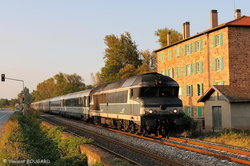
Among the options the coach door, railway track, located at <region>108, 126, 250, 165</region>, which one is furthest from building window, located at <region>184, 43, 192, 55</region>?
railway track, located at <region>108, 126, 250, 165</region>

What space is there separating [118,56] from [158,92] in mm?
55407

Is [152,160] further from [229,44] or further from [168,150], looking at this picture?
[229,44]

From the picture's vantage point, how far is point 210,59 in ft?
119

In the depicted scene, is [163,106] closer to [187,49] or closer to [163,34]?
[187,49]

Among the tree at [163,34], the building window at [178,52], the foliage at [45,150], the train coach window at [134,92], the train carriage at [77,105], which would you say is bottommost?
the foliage at [45,150]

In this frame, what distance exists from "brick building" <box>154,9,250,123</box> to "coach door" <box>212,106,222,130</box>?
6.85m

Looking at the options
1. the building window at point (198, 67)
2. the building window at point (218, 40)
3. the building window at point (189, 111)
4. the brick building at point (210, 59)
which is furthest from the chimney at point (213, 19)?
the building window at point (189, 111)

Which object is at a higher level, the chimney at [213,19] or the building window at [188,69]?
the chimney at [213,19]

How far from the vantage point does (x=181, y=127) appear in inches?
688

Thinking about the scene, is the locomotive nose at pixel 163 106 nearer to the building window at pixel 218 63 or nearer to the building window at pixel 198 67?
the building window at pixel 218 63

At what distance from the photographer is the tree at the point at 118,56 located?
72000 mm

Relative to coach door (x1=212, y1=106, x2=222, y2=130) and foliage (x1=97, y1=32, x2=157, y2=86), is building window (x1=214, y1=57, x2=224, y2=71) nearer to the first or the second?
coach door (x1=212, y1=106, x2=222, y2=130)

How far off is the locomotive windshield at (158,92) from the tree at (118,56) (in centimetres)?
5290

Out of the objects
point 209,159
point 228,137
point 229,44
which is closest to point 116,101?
point 228,137
